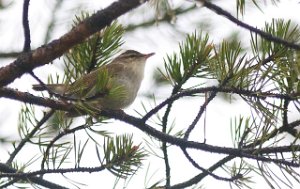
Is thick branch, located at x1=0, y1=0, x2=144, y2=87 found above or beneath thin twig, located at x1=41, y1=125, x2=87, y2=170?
beneath

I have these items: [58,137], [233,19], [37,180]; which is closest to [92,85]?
[58,137]

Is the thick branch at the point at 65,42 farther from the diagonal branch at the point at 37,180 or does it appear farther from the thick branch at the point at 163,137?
the diagonal branch at the point at 37,180

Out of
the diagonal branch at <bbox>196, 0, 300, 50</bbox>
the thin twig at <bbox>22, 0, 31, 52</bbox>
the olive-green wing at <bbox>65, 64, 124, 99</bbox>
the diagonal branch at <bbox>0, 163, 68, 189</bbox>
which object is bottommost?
the diagonal branch at <bbox>0, 163, 68, 189</bbox>

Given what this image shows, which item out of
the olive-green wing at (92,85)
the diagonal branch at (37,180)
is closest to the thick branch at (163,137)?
the olive-green wing at (92,85)

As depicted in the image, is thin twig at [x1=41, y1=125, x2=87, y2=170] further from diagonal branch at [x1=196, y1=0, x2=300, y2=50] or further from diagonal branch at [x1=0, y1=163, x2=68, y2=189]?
diagonal branch at [x1=196, y1=0, x2=300, y2=50]

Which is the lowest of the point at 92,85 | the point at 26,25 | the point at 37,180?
the point at 37,180

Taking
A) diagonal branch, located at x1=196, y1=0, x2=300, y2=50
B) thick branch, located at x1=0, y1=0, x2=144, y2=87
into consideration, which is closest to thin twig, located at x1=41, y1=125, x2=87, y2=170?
thick branch, located at x1=0, y1=0, x2=144, y2=87

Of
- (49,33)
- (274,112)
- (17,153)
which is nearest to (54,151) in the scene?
(17,153)

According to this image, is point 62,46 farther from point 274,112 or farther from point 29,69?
point 274,112

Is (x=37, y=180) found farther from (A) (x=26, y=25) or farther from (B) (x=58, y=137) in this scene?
(A) (x=26, y=25)

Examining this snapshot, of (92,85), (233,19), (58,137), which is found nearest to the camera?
(233,19)

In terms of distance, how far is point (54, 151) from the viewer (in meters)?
2.45

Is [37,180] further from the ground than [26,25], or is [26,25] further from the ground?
[26,25]

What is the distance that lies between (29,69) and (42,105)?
0.86ft
